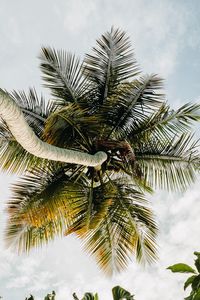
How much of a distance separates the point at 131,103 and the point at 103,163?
140 cm

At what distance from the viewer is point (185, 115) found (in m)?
8.80

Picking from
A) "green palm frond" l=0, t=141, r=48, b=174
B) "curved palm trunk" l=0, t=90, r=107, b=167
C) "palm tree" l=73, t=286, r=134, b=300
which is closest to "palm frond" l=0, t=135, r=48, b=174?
"green palm frond" l=0, t=141, r=48, b=174

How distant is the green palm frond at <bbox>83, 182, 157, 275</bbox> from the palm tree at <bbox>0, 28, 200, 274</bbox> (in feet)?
0.07

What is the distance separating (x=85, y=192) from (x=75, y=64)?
2708mm

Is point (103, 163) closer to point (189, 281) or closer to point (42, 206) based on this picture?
point (42, 206)

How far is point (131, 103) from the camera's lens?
9.19m

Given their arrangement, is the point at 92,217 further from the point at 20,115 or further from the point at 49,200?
the point at 20,115

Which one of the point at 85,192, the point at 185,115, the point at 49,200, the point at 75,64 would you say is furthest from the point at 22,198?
the point at 185,115

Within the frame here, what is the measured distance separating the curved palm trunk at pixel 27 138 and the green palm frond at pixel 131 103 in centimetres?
148

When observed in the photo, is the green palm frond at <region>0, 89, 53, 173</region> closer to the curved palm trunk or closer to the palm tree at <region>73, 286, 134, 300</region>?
the curved palm trunk

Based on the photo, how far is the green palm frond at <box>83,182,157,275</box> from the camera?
9.35 m

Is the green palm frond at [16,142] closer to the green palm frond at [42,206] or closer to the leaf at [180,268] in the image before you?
the green palm frond at [42,206]

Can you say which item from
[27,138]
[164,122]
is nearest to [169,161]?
[164,122]

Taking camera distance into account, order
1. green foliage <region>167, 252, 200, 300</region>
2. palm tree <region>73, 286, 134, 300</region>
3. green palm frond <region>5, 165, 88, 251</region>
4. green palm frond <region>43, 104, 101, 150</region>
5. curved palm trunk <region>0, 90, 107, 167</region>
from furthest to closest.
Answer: green palm frond <region>5, 165, 88, 251</region>
green palm frond <region>43, 104, 101, 150</region>
palm tree <region>73, 286, 134, 300</region>
curved palm trunk <region>0, 90, 107, 167</region>
green foliage <region>167, 252, 200, 300</region>
